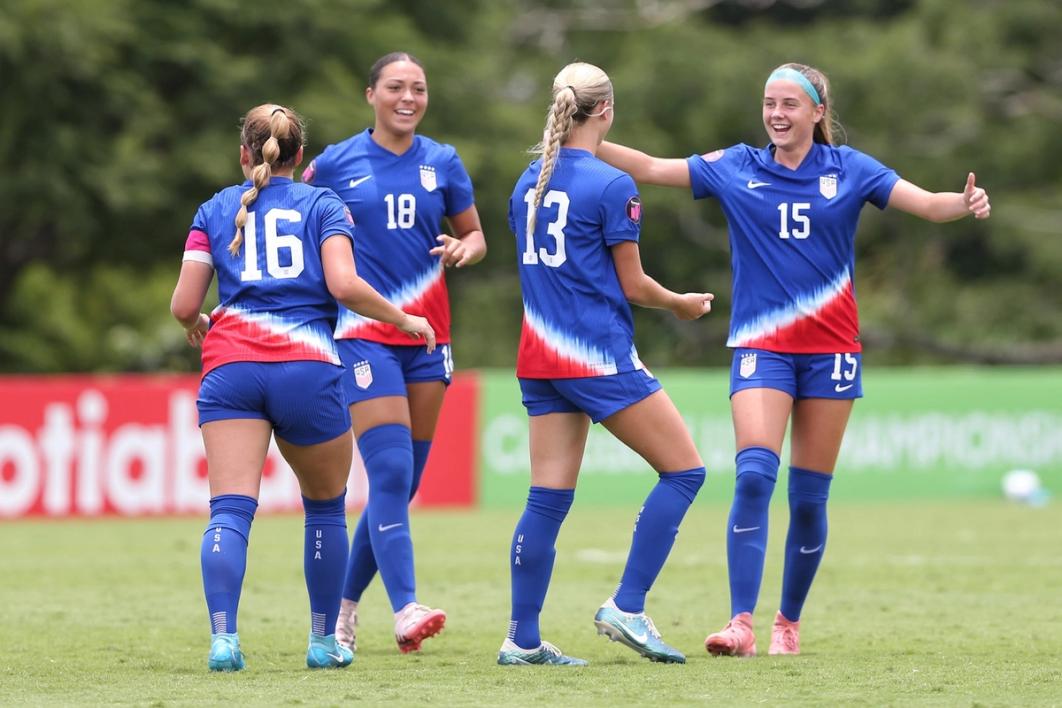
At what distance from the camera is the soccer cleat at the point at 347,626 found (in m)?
7.56

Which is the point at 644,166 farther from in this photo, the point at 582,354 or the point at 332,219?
the point at 332,219

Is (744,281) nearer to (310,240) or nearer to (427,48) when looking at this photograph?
(310,240)

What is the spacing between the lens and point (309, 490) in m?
6.66

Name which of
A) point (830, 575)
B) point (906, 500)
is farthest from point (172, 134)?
point (830, 575)

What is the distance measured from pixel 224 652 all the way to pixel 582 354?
1.62 metres

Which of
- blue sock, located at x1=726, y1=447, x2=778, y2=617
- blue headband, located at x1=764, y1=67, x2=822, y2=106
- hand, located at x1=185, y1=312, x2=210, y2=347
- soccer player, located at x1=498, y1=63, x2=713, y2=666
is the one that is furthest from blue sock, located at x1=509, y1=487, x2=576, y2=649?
blue headband, located at x1=764, y1=67, x2=822, y2=106

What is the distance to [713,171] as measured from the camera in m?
7.46

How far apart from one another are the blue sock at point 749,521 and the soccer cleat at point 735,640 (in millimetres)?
64

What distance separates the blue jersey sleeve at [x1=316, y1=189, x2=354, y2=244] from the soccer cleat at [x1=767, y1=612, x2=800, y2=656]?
2.36m

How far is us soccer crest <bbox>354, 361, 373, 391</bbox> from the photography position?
7402mm

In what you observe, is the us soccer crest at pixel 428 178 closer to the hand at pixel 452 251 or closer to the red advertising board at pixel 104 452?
the hand at pixel 452 251

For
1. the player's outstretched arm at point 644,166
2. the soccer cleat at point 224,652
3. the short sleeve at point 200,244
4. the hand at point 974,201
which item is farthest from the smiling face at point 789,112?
the soccer cleat at point 224,652

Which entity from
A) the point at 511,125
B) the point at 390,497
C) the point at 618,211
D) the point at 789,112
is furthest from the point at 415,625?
the point at 511,125

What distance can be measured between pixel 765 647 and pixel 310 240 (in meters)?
2.58
